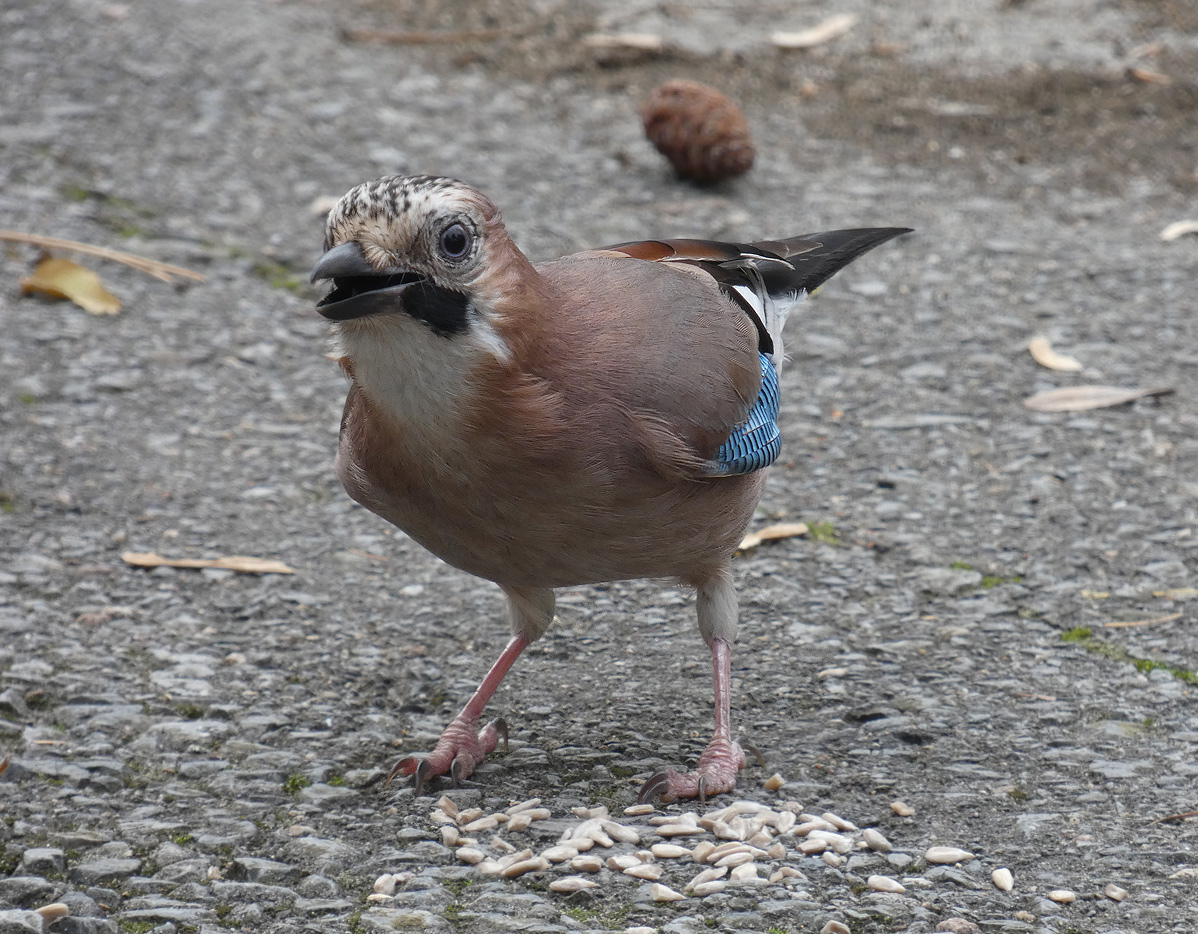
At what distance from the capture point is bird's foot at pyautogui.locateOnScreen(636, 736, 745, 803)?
133 inches

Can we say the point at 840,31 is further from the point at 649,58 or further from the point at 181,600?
the point at 181,600

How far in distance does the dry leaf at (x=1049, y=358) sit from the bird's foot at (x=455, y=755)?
9.82 feet

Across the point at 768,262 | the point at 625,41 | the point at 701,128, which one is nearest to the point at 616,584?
the point at 768,262

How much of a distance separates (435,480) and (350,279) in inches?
19.5

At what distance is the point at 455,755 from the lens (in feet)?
11.6

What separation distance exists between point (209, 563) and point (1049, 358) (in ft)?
10.9

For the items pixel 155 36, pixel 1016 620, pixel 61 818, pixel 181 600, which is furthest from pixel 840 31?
pixel 61 818

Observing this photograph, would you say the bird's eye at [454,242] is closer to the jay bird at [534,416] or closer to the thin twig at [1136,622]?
the jay bird at [534,416]

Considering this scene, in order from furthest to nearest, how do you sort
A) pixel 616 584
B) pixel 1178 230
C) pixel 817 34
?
pixel 817 34, pixel 1178 230, pixel 616 584

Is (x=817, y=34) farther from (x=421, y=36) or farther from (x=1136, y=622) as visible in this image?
(x=1136, y=622)

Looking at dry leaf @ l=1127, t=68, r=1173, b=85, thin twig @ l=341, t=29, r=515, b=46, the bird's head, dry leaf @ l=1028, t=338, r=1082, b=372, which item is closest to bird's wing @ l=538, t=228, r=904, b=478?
the bird's head

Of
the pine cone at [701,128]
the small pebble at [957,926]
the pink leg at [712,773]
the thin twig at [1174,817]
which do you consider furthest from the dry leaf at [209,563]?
the pine cone at [701,128]

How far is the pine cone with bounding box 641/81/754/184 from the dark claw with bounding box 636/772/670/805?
407 cm

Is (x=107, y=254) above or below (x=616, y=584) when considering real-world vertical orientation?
above
